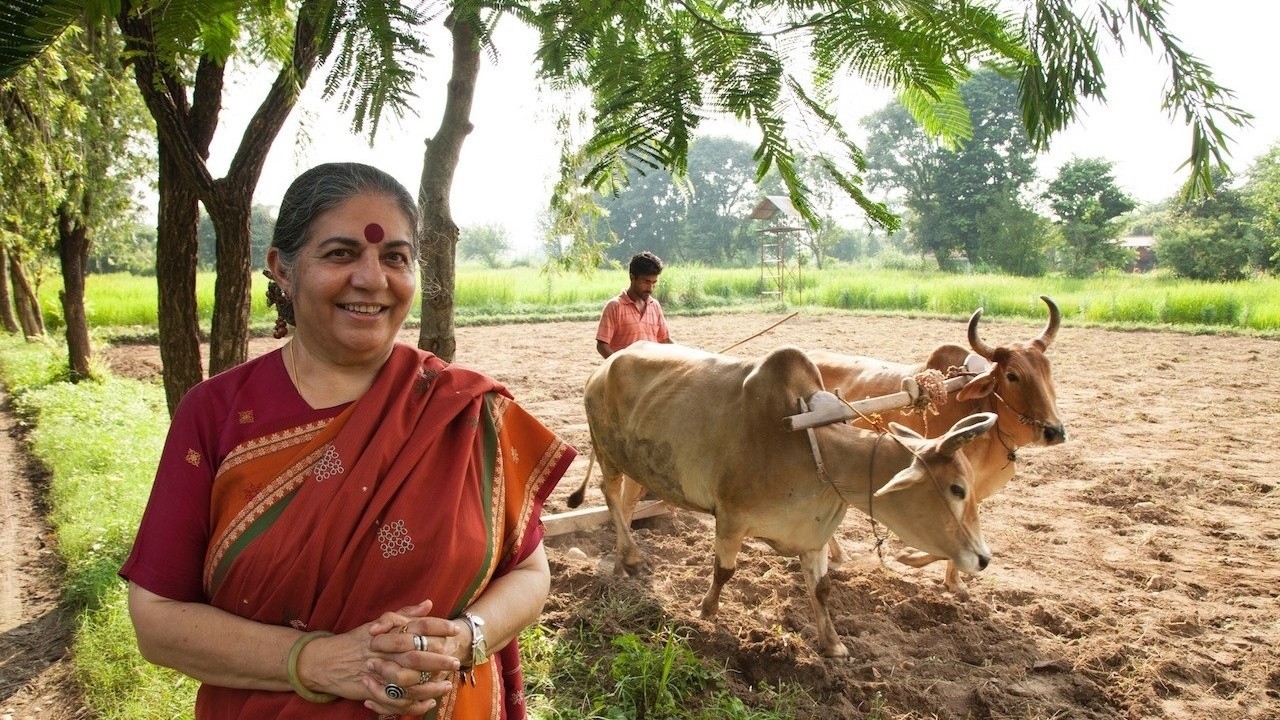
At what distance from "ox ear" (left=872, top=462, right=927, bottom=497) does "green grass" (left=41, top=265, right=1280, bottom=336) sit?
1120 centimetres

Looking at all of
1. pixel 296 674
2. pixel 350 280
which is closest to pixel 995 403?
pixel 350 280

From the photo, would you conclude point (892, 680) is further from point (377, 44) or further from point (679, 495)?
point (377, 44)

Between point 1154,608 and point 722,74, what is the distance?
4.75 meters

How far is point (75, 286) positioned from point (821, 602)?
11664 mm

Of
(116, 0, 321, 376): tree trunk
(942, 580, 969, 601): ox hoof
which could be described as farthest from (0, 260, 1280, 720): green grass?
(116, 0, 321, 376): tree trunk

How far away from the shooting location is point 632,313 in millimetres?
6273

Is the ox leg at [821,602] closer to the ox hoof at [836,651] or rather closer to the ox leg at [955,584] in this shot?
the ox hoof at [836,651]

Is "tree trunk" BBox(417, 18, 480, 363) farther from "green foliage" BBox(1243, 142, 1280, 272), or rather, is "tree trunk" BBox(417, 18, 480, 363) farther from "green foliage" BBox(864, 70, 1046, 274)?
"green foliage" BBox(864, 70, 1046, 274)

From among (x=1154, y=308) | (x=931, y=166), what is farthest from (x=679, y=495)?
(x=931, y=166)

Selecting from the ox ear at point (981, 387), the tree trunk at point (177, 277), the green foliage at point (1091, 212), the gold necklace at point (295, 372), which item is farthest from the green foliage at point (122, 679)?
the green foliage at point (1091, 212)

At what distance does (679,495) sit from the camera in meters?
4.55

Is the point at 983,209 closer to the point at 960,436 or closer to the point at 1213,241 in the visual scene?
the point at 1213,241

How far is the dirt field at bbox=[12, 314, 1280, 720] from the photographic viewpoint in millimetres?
3732

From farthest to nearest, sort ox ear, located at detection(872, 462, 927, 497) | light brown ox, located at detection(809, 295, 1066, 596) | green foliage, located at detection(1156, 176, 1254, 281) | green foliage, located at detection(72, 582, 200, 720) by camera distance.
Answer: green foliage, located at detection(1156, 176, 1254, 281) → light brown ox, located at detection(809, 295, 1066, 596) → green foliage, located at detection(72, 582, 200, 720) → ox ear, located at detection(872, 462, 927, 497)
